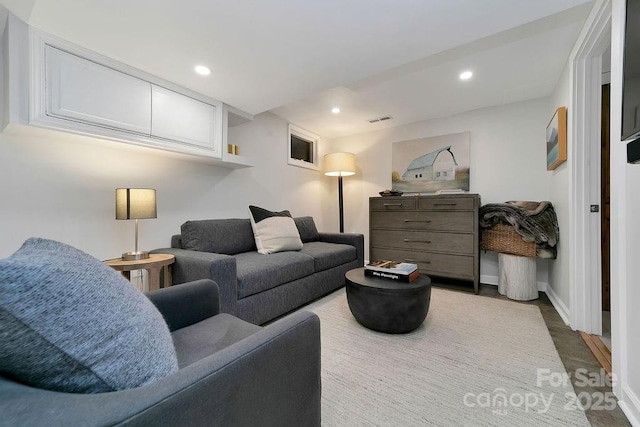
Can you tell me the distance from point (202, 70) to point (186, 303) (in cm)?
175

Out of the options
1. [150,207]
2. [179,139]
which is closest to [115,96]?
[179,139]

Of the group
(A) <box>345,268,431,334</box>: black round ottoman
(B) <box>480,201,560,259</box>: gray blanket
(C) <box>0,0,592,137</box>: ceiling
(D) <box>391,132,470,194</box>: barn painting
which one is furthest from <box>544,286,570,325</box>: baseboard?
(C) <box>0,0,592,137</box>: ceiling

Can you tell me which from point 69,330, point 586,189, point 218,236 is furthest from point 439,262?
point 69,330

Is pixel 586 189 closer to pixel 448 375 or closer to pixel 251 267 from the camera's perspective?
pixel 448 375

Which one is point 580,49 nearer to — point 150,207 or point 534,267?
point 534,267

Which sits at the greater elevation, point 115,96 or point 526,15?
point 526,15

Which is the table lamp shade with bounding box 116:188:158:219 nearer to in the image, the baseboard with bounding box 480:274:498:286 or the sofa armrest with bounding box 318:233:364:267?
the sofa armrest with bounding box 318:233:364:267

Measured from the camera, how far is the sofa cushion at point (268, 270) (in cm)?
194

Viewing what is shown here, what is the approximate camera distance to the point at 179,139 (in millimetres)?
2201

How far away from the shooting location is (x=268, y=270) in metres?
2.10

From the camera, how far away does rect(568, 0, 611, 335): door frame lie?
1.85m

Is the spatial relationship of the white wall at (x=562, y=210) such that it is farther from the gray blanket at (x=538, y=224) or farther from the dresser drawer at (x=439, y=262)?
the dresser drawer at (x=439, y=262)

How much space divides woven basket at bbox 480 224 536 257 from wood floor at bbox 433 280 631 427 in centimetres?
51

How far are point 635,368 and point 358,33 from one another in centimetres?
221
